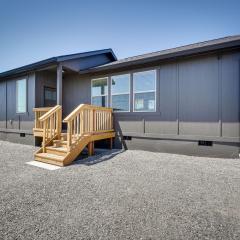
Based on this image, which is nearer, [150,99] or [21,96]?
[150,99]

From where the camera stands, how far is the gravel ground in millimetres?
1961

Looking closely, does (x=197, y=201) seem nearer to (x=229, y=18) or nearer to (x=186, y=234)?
(x=186, y=234)

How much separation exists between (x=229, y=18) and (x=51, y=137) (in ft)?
28.9

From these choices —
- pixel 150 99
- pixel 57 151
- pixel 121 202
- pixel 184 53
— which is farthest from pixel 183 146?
pixel 57 151

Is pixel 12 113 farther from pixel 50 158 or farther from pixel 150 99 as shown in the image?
pixel 150 99

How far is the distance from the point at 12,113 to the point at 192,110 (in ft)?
30.8

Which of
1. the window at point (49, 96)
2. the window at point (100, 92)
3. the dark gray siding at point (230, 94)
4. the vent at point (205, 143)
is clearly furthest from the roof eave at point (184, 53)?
the window at point (49, 96)

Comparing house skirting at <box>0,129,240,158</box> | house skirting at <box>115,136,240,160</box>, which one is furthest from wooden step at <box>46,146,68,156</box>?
house skirting at <box>115,136,240,160</box>

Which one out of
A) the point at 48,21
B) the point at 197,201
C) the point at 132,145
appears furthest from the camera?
the point at 48,21

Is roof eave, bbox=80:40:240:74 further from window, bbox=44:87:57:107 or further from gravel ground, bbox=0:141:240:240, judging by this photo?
window, bbox=44:87:57:107

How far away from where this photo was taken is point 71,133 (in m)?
5.23

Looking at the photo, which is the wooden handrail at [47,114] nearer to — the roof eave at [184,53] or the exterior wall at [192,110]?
the exterior wall at [192,110]

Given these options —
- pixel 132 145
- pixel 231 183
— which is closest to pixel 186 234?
pixel 231 183

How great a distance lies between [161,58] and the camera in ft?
20.5
